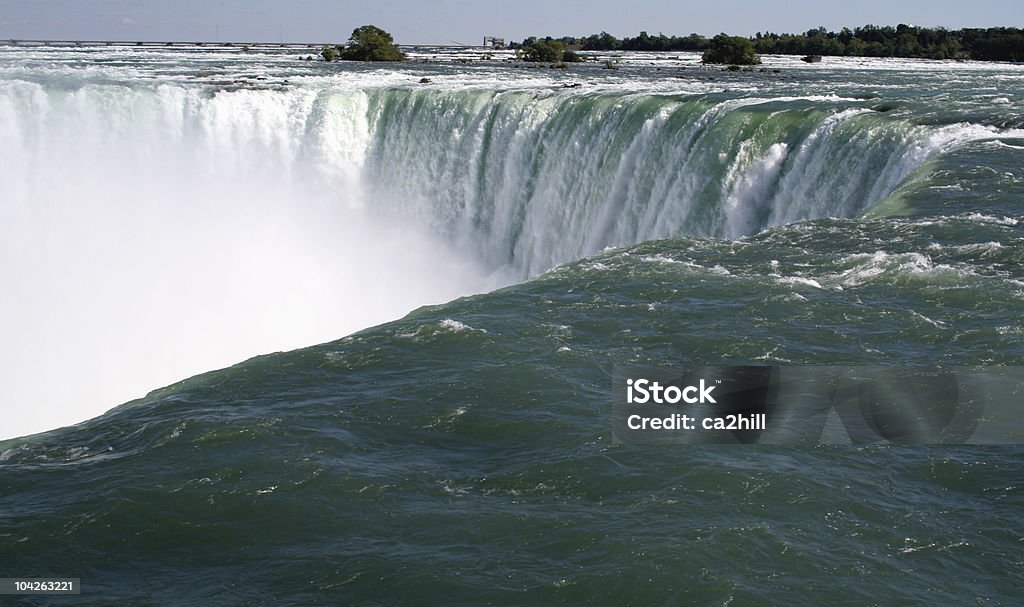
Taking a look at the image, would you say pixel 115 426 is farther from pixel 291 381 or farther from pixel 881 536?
pixel 881 536

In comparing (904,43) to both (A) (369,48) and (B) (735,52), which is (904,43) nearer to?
(B) (735,52)

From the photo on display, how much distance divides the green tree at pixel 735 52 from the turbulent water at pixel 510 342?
23772 millimetres

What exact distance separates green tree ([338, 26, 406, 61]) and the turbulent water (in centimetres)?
3415

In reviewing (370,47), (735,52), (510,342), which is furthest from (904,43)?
(510,342)

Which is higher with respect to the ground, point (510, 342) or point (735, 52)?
point (735, 52)

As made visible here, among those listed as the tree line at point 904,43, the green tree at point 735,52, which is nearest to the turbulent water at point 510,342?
the green tree at point 735,52

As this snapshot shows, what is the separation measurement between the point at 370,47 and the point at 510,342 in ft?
180

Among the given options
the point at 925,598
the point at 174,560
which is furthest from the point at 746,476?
the point at 174,560

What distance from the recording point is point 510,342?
11.0m

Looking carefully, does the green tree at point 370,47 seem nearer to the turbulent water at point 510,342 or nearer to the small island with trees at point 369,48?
the small island with trees at point 369,48

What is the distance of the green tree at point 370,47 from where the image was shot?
6259cm

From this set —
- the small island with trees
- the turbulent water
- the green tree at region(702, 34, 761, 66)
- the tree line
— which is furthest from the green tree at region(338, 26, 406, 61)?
the turbulent water

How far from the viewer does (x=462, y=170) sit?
89.4 ft

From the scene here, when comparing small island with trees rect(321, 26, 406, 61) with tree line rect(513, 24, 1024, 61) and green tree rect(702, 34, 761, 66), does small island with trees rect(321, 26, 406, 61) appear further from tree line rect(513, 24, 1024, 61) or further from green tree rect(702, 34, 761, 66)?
green tree rect(702, 34, 761, 66)
